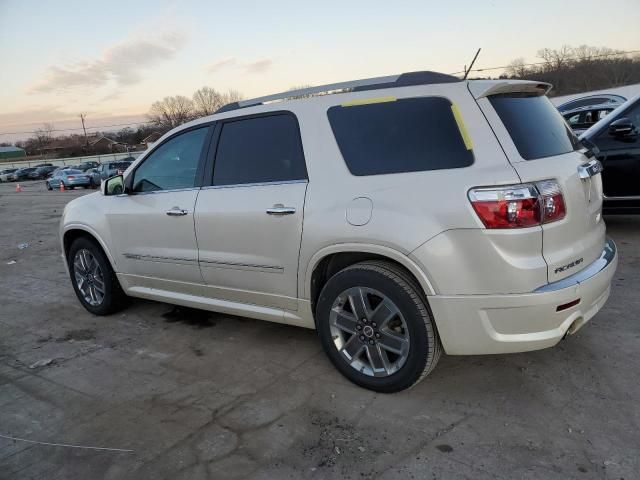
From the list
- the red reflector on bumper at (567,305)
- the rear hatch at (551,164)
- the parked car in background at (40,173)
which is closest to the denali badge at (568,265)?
the rear hatch at (551,164)

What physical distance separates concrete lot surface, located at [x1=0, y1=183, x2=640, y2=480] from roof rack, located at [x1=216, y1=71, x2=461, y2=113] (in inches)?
74.3

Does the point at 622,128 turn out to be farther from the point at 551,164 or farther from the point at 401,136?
the point at 401,136

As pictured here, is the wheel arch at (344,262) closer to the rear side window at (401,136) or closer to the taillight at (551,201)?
the rear side window at (401,136)

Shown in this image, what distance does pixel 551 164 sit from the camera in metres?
2.75

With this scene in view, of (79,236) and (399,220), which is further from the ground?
(399,220)

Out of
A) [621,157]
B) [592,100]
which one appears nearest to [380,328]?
[621,157]

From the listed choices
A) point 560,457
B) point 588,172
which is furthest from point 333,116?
point 560,457

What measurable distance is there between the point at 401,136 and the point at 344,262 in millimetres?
882

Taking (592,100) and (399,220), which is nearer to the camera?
(399,220)

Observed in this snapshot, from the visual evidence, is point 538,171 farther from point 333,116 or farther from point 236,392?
point 236,392

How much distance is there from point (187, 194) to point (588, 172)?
2.84 meters

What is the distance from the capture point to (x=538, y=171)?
8.67 feet

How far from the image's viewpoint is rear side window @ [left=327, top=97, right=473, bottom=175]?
278cm

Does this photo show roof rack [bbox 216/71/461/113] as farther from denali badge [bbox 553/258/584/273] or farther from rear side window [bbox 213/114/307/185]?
denali badge [bbox 553/258/584/273]
